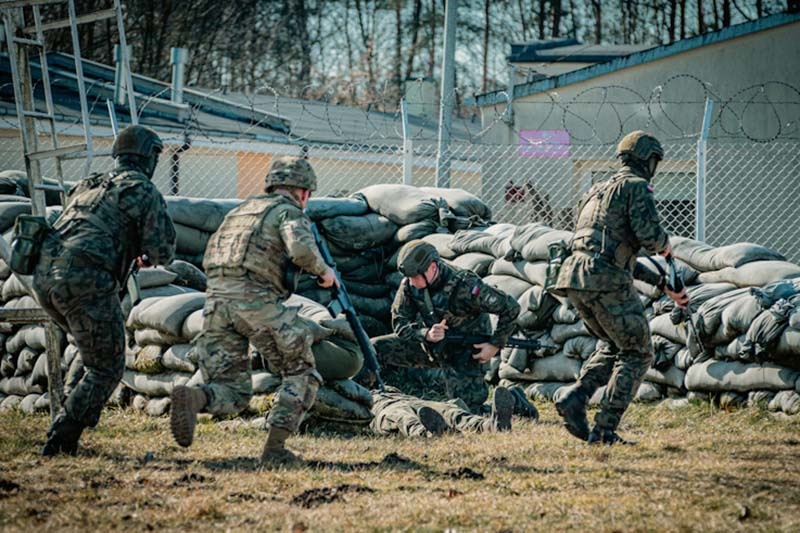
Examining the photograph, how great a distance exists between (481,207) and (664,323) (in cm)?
290

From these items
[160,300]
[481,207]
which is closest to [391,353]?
[160,300]

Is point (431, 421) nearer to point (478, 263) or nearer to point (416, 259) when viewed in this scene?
point (416, 259)

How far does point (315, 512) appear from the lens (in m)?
4.87

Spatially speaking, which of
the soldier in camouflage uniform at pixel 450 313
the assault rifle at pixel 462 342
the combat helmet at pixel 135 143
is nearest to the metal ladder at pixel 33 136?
the combat helmet at pixel 135 143

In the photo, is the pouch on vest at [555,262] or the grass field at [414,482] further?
the pouch on vest at [555,262]

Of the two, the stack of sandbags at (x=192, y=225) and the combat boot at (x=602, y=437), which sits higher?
the stack of sandbags at (x=192, y=225)

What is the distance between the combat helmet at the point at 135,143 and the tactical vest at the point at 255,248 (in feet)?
2.22

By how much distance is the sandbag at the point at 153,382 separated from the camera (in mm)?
8102

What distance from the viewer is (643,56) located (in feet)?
57.7

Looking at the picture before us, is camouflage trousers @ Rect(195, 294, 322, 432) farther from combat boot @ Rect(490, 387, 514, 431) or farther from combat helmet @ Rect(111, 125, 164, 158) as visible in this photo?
combat boot @ Rect(490, 387, 514, 431)

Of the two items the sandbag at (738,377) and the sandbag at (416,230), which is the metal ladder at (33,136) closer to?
the sandbag at (416,230)

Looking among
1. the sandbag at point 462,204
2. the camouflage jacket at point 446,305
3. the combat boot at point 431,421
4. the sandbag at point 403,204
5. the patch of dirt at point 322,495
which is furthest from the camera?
the sandbag at point 462,204

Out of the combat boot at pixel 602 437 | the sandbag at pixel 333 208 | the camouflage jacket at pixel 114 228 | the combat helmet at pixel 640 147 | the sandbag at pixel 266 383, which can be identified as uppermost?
the combat helmet at pixel 640 147

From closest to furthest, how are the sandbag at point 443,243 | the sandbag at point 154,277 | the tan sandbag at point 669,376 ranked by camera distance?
the tan sandbag at point 669,376
the sandbag at point 154,277
the sandbag at point 443,243
